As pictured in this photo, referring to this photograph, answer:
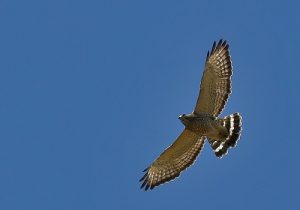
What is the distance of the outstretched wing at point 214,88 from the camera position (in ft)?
91.4

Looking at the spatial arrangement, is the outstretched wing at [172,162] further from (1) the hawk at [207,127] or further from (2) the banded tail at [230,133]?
(2) the banded tail at [230,133]

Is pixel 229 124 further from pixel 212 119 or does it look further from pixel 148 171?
pixel 148 171

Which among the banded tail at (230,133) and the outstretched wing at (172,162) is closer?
the banded tail at (230,133)

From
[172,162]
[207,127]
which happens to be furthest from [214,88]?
[172,162]

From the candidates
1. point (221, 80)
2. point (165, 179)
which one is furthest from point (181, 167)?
point (221, 80)

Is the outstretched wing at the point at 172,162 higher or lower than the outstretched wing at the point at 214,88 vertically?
lower

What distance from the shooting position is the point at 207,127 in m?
27.7

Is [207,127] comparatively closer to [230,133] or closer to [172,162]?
[230,133]

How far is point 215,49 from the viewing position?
28656 mm

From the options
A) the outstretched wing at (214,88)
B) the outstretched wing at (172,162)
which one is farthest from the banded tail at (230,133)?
the outstretched wing at (172,162)

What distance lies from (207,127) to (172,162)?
1.64 m

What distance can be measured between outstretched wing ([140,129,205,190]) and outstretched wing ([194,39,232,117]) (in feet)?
3.00

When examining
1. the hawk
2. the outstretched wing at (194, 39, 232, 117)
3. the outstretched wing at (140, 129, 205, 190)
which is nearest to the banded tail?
the hawk

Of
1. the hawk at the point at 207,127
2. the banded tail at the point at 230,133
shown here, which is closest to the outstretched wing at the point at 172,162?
the hawk at the point at 207,127
